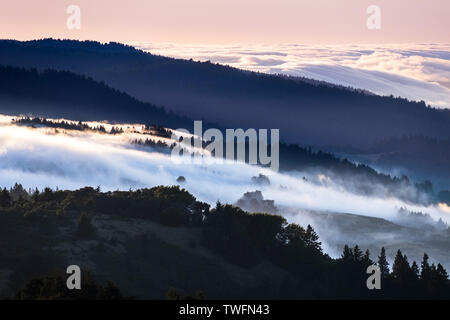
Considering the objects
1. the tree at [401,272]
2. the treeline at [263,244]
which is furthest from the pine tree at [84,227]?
the tree at [401,272]

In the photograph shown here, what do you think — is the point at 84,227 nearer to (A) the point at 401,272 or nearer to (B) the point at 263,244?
(B) the point at 263,244

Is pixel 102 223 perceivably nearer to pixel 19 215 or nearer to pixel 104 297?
pixel 19 215

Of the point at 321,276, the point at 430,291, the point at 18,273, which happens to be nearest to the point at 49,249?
the point at 18,273

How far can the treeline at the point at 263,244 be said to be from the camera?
180125 millimetres

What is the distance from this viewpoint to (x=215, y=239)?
18875 cm

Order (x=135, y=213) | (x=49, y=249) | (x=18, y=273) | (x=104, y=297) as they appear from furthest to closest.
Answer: (x=135, y=213) < (x=49, y=249) < (x=18, y=273) < (x=104, y=297)

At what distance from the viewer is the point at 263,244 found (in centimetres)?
19262

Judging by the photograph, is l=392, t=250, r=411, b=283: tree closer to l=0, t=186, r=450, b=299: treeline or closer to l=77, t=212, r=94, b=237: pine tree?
l=0, t=186, r=450, b=299: treeline

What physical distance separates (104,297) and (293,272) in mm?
65483

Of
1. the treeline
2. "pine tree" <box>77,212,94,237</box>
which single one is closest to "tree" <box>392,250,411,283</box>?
the treeline

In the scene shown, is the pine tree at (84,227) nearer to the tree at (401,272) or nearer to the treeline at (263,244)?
the treeline at (263,244)

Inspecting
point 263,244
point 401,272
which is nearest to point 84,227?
point 263,244
